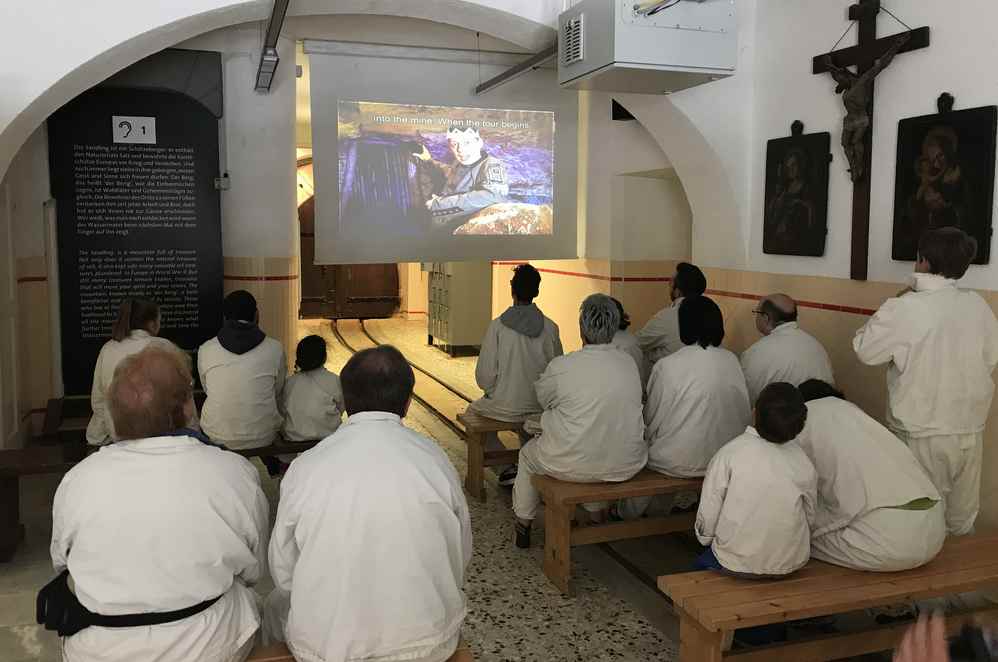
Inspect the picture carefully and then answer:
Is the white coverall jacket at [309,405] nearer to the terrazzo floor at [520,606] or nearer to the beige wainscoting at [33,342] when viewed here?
the terrazzo floor at [520,606]

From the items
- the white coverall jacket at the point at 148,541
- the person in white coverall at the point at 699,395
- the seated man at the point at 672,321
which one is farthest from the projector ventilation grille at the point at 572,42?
the white coverall jacket at the point at 148,541

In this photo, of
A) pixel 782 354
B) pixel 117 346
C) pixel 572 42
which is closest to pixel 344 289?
pixel 117 346

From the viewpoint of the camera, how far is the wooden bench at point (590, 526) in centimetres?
370

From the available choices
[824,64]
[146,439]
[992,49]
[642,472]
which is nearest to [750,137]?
[824,64]

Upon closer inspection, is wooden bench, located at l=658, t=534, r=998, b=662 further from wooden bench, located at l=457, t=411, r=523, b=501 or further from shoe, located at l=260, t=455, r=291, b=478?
shoe, located at l=260, t=455, r=291, b=478

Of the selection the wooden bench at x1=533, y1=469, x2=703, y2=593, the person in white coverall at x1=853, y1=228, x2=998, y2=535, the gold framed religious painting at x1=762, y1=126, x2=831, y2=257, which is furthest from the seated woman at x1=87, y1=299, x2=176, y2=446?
the gold framed religious painting at x1=762, y1=126, x2=831, y2=257

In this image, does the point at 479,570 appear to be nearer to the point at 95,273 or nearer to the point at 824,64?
the point at 824,64

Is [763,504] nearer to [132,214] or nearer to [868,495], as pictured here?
[868,495]

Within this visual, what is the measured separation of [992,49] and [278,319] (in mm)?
5152

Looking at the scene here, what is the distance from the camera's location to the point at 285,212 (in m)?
6.75

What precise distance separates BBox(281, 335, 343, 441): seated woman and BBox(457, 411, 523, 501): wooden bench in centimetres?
80

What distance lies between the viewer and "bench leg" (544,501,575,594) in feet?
12.2

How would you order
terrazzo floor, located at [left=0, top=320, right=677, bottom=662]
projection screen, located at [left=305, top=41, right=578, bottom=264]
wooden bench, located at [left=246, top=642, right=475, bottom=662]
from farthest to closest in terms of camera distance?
projection screen, located at [left=305, top=41, right=578, bottom=264]
terrazzo floor, located at [left=0, top=320, right=677, bottom=662]
wooden bench, located at [left=246, top=642, right=475, bottom=662]

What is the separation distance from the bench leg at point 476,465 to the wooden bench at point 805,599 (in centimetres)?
213
